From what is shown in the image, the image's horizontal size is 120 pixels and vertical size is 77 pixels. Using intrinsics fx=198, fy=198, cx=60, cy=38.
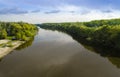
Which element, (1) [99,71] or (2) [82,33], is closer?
(1) [99,71]

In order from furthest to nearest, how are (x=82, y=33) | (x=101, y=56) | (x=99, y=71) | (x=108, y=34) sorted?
(x=82, y=33) → (x=108, y=34) → (x=101, y=56) → (x=99, y=71)

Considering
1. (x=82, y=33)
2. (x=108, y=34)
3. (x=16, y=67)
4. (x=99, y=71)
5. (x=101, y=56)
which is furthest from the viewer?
(x=82, y=33)

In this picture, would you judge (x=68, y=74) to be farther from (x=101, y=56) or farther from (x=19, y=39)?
(x=19, y=39)

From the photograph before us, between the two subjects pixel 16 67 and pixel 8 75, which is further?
pixel 16 67

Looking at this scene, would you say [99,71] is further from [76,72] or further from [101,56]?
[101,56]

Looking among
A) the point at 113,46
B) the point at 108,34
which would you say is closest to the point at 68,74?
the point at 113,46

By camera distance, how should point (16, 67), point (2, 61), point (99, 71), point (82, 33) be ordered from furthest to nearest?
point (82, 33), point (2, 61), point (16, 67), point (99, 71)

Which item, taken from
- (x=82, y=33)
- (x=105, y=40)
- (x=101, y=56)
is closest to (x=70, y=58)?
(x=101, y=56)

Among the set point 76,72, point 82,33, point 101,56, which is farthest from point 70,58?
point 82,33

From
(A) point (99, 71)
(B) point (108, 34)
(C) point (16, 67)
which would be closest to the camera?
(A) point (99, 71)
